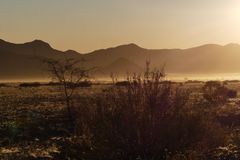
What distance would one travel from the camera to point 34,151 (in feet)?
47.7

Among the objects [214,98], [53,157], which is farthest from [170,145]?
[214,98]

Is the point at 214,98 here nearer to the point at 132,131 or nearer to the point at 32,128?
the point at 32,128

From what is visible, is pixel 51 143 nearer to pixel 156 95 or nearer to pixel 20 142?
pixel 20 142

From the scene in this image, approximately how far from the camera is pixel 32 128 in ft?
68.0

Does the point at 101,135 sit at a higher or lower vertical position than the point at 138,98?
lower

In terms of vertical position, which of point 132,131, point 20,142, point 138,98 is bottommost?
point 20,142

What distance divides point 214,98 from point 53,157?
2518 cm

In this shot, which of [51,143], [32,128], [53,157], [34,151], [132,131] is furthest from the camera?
[32,128]

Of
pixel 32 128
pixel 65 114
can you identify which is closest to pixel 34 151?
pixel 32 128

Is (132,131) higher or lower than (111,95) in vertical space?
lower

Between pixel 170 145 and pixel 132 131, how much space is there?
99 centimetres

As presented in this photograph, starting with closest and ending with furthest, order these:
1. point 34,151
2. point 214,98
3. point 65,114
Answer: point 34,151 → point 65,114 → point 214,98

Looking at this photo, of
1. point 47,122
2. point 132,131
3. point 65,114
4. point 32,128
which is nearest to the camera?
point 132,131

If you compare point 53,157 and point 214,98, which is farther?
point 214,98
